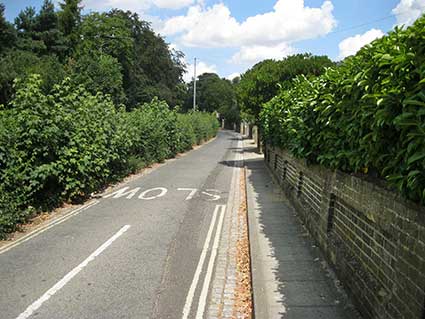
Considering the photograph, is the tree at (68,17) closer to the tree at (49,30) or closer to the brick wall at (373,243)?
the tree at (49,30)

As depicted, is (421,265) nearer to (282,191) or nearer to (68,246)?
(68,246)

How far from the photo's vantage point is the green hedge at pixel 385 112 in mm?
3008

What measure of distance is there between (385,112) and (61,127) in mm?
9071

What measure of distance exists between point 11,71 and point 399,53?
36542mm

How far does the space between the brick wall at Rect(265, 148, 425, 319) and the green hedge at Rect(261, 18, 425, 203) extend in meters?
0.24

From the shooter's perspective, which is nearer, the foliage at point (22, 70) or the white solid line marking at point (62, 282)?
the white solid line marking at point (62, 282)

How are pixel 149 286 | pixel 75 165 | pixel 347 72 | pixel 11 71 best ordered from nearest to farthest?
pixel 347 72, pixel 149 286, pixel 75 165, pixel 11 71

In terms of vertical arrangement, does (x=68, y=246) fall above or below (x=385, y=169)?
below

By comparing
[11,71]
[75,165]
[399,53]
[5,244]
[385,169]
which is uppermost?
[11,71]

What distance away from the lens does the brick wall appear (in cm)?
323

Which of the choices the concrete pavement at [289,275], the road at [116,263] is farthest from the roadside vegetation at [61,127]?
the concrete pavement at [289,275]

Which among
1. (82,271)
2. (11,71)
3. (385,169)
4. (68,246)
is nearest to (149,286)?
(82,271)

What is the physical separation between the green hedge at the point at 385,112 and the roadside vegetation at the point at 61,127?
22.0ft

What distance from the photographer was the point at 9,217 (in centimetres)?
810
